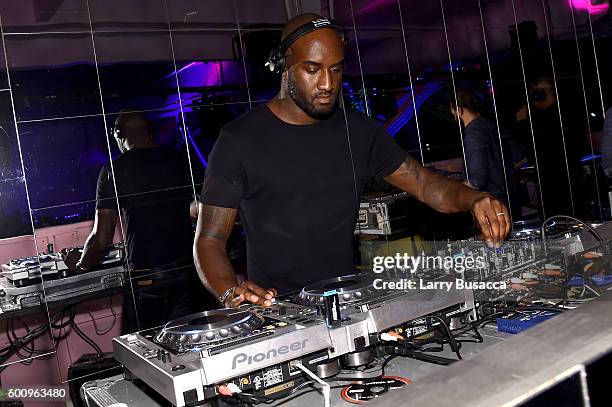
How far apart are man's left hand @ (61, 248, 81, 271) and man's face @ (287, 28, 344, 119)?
217 centimetres

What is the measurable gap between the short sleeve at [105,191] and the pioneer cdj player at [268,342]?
2584mm

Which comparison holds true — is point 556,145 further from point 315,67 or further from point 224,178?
point 224,178

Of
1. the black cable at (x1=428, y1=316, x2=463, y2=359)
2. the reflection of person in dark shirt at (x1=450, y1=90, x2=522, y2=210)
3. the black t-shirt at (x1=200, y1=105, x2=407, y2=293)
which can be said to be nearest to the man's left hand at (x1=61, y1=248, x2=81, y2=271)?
the black t-shirt at (x1=200, y1=105, x2=407, y2=293)

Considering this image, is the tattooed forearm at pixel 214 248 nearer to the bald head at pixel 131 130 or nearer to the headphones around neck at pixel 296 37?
the headphones around neck at pixel 296 37

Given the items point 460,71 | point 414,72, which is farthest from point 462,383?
point 460,71

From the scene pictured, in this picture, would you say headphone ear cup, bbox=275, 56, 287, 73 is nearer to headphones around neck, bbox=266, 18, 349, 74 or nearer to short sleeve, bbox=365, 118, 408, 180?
headphones around neck, bbox=266, 18, 349, 74

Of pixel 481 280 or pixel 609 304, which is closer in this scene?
pixel 609 304

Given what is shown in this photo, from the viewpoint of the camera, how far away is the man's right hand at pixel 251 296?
1379 mm

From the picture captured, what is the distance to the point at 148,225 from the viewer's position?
391cm

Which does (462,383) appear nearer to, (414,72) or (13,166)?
(13,166)

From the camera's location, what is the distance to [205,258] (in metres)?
1.85

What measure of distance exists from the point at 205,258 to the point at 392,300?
0.77m

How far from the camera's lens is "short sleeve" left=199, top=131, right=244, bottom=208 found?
1.97 meters

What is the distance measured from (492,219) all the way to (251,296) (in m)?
0.61
